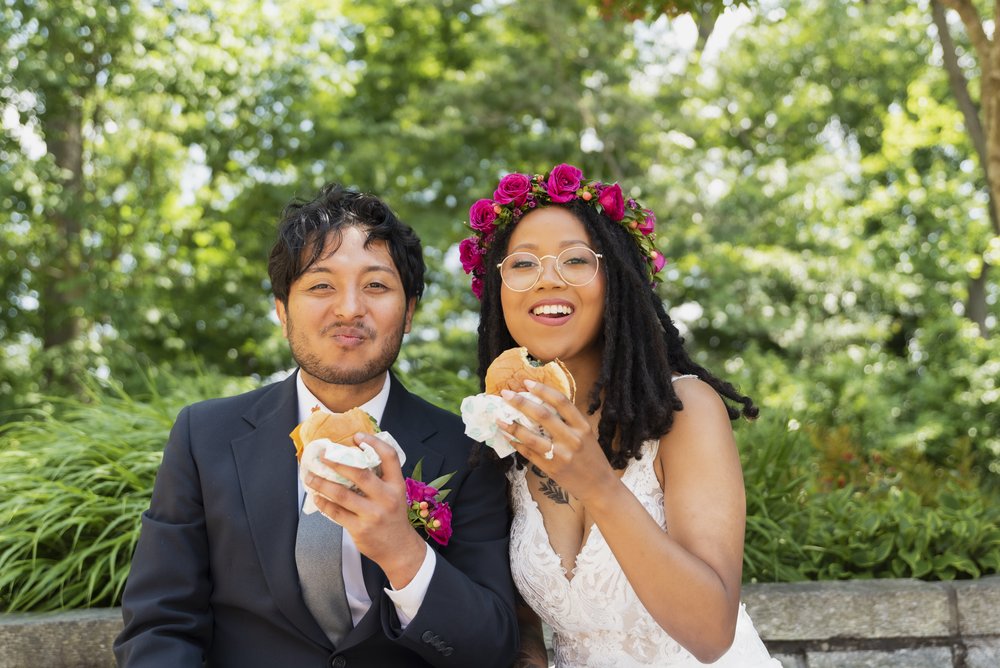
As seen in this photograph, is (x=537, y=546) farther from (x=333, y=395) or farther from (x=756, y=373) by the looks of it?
(x=756, y=373)

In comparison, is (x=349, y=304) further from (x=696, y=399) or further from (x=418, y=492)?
(x=696, y=399)

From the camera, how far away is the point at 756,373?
53.9 feet

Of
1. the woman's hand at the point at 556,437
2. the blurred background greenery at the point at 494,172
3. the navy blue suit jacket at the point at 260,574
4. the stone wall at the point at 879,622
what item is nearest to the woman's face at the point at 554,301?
the navy blue suit jacket at the point at 260,574

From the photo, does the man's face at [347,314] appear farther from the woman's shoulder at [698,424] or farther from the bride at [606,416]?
the woman's shoulder at [698,424]

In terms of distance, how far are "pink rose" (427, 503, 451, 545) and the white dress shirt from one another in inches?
3.4

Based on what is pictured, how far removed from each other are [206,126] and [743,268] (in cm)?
936

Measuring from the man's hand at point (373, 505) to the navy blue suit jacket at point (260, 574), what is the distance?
232 mm

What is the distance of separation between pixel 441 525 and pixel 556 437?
616 mm

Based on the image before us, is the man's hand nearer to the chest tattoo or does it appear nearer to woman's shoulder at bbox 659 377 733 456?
the chest tattoo

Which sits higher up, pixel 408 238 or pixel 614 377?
pixel 408 238

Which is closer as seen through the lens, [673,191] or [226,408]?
[226,408]

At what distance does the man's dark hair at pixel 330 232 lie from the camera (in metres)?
3.02

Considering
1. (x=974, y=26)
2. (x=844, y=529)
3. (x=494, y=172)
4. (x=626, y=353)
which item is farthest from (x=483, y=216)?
(x=494, y=172)

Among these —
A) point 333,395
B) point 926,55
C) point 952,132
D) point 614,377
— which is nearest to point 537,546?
point 614,377
